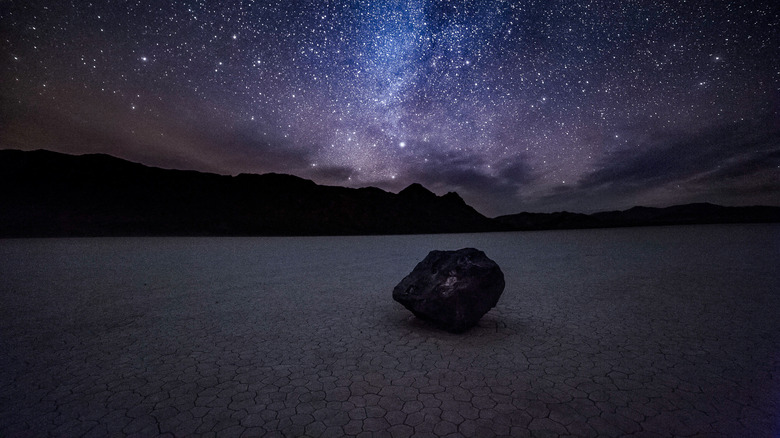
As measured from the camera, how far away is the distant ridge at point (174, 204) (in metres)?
52.4

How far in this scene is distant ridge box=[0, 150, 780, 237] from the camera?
172 feet

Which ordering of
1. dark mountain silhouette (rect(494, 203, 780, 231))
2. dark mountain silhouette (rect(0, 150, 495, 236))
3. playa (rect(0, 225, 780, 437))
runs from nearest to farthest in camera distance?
playa (rect(0, 225, 780, 437))
dark mountain silhouette (rect(0, 150, 495, 236))
dark mountain silhouette (rect(494, 203, 780, 231))

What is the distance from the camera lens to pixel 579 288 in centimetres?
929

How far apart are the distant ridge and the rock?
57.9 meters

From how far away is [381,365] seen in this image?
14.3 ft

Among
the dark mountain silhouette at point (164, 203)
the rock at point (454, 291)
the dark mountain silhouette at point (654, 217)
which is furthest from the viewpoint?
the dark mountain silhouette at point (654, 217)

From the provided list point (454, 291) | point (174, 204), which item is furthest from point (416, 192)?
point (454, 291)

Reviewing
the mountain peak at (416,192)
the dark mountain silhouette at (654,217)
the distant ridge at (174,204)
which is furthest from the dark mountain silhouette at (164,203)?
the dark mountain silhouette at (654,217)

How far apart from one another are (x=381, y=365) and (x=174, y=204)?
80227mm

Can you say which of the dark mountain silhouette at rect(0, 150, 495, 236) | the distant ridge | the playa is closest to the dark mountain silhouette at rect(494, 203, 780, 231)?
the distant ridge

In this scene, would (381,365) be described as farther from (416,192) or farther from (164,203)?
(416,192)

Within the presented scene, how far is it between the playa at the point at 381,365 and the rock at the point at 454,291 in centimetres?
33

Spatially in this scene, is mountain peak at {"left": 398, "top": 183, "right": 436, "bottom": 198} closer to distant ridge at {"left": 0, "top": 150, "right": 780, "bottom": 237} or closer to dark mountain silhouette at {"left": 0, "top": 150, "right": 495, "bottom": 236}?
distant ridge at {"left": 0, "top": 150, "right": 780, "bottom": 237}

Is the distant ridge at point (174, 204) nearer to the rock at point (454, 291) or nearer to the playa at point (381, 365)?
the playa at point (381, 365)
